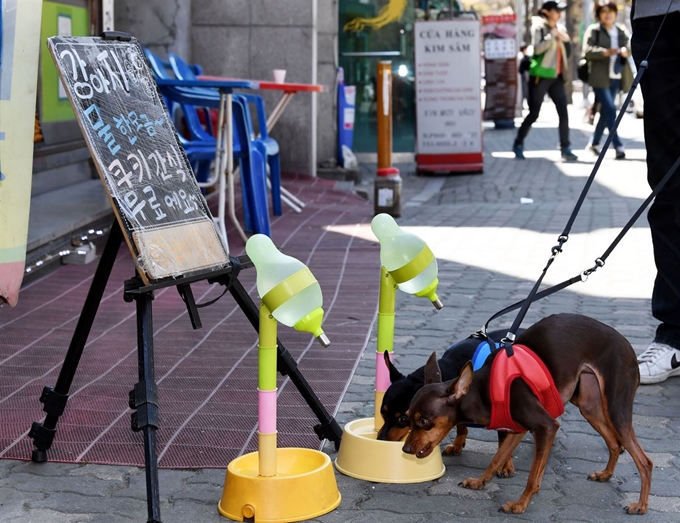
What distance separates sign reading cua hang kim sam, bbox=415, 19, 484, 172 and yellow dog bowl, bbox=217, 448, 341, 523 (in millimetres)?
11154

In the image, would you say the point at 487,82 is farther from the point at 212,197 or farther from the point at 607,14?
the point at 212,197

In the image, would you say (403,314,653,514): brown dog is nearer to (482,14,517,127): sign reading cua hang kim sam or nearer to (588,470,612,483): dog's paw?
(588,470,612,483): dog's paw

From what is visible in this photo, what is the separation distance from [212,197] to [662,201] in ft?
21.2

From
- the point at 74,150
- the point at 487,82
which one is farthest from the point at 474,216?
the point at 487,82

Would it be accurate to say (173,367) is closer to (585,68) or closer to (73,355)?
(73,355)

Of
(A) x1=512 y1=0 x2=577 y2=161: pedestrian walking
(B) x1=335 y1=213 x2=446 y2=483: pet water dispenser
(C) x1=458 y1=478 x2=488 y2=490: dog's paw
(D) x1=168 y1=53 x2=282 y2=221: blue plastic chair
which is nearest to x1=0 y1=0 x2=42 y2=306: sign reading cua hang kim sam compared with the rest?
(B) x1=335 y1=213 x2=446 y2=483: pet water dispenser

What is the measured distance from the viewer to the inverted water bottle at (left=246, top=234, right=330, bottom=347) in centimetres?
321

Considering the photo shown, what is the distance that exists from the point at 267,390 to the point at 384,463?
2.02 ft

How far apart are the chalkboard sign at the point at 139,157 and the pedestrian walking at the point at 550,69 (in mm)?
12137

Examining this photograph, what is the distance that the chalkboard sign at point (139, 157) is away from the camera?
3480 mm

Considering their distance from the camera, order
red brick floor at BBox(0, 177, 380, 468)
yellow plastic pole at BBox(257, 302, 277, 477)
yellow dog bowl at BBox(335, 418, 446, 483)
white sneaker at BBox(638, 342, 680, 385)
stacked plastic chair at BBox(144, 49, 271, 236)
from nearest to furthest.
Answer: yellow plastic pole at BBox(257, 302, 277, 477) < yellow dog bowl at BBox(335, 418, 446, 483) < red brick floor at BBox(0, 177, 380, 468) < white sneaker at BBox(638, 342, 680, 385) < stacked plastic chair at BBox(144, 49, 271, 236)

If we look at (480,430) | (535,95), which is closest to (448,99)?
(535,95)

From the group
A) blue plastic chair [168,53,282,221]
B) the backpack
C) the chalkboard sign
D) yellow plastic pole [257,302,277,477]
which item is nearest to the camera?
yellow plastic pole [257,302,277,477]

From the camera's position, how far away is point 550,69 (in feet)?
50.2
